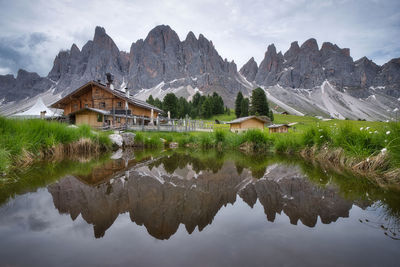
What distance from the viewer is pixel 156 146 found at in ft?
51.9

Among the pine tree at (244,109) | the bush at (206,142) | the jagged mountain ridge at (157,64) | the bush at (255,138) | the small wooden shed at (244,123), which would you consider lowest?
the bush at (206,142)

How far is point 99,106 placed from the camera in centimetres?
3017

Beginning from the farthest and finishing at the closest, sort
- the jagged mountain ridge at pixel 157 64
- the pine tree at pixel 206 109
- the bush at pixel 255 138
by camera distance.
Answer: the jagged mountain ridge at pixel 157 64 → the pine tree at pixel 206 109 → the bush at pixel 255 138

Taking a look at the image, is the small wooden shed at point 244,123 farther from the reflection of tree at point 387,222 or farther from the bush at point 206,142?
the reflection of tree at point 387,222

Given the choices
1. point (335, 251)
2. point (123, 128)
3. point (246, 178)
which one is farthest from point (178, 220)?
point (123, 128)

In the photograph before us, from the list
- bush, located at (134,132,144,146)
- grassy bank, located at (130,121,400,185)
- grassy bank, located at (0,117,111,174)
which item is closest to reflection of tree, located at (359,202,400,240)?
grassy bank, located at (130,121,400,185)

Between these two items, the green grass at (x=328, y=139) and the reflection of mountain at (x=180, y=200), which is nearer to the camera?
the reflection of mountain at (x=180, y=200)

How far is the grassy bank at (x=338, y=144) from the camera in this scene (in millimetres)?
5227

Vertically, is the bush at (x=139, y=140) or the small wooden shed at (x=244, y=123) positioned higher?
the small wooden shed at (x=244, y=123)

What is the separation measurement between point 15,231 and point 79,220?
24.9 inches

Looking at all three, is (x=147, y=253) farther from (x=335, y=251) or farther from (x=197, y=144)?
(x=197, y=144)

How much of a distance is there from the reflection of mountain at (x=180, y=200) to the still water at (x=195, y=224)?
0.02m

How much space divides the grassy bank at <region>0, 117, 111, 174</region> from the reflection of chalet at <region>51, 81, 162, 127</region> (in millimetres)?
15518

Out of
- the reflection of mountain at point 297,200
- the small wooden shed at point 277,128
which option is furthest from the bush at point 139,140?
the small wooden shed at point 277,128
